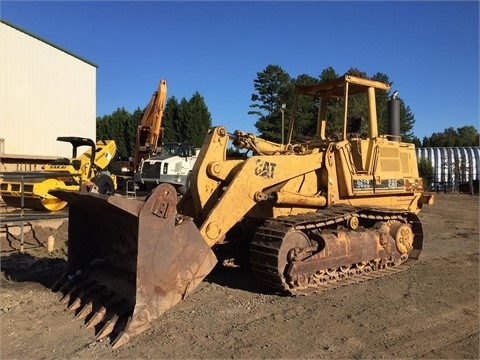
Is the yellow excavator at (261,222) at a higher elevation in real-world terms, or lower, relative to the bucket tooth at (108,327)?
higher

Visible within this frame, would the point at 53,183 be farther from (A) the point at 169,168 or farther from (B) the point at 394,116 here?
(B) the point at 394,116

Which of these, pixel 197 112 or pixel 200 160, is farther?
pixel 197 112

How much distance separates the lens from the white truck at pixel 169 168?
62.9ft

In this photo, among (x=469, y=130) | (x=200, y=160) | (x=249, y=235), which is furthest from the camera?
(x=469, y=130)

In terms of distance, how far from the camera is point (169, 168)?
19188mm

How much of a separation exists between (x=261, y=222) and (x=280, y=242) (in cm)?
118

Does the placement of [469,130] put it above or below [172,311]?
above

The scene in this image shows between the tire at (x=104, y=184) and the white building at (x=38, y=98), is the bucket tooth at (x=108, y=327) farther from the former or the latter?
the white building at (x=38, y=98)

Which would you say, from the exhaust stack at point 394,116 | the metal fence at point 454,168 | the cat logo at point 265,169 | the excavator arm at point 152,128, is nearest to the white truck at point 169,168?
the excavator arm at point 152,128

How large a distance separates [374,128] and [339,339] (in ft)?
13.6

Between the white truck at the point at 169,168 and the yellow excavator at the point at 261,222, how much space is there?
1116 centimetres

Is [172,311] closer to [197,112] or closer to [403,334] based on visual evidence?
[403,334]

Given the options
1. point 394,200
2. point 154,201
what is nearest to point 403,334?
point 154,201

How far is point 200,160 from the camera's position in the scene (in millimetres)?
6477
